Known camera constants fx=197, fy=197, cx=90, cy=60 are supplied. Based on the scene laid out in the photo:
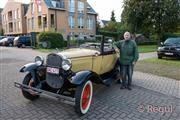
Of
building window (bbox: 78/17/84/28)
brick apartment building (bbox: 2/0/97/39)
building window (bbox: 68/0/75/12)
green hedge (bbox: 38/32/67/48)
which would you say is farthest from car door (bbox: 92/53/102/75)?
building window (bbox: 78/17/84/28)

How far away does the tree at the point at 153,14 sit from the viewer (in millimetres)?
25844

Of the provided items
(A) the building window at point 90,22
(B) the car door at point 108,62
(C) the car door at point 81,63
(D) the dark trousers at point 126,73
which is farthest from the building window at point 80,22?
(C) the car door at point 81,63

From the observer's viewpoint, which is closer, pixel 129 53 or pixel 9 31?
pixel 129 53

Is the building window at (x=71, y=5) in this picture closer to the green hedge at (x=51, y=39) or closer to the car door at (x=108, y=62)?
the green hedge at (x=51, y=39)

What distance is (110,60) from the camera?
626 centimetres

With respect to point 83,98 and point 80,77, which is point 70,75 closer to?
point 80,77

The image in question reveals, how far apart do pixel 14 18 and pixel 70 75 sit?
153 ft

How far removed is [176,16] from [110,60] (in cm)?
2366

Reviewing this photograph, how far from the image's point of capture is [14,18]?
46406mm

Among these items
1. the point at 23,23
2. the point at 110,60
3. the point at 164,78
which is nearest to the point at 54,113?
the point at 110,60

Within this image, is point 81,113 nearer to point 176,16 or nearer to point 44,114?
point 44,114

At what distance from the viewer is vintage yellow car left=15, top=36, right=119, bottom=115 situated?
4.20m

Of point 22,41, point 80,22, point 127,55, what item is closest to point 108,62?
point 127,55

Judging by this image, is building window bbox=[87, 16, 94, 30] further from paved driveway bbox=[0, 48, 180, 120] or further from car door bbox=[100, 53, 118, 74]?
paved driveway bbox=[0, 48, 180, 120]
